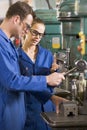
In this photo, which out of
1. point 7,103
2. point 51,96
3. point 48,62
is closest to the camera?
point 7,103

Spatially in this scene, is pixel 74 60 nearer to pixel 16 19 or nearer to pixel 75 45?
pixel 75 45

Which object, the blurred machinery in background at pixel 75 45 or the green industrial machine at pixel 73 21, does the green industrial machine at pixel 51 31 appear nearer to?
the blurred machinery in background at pixel 75 45

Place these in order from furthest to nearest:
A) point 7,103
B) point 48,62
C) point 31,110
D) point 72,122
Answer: point 48,62 < point 31,110 < point 7,103 < point 72,122

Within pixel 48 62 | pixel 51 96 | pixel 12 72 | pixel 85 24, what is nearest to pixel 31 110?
pixel 51 96

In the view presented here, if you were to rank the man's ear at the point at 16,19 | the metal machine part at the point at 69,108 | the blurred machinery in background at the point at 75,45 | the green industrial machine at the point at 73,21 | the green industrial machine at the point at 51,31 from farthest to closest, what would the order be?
the green industrial machine at the point at 51,31, the green industrial machine at the point at 73,21, the blurred machinery in background at the point at 75,45, the man's ear at the point at 16,19, the metal machine part at the point at 69,108

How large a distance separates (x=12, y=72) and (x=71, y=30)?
2.84 feet

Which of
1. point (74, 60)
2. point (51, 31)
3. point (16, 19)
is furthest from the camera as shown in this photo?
point (51, 31)

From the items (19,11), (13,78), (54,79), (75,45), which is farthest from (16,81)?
(75,45)

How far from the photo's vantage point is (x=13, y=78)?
193 cm

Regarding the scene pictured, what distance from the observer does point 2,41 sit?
80.4 inches

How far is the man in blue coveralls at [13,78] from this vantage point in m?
1.94

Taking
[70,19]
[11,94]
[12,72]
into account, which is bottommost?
[11,94]

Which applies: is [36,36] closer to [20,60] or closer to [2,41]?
[20,60]

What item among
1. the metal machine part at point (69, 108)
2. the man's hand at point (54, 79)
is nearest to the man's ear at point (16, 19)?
the man's hand at point (54, 79)
